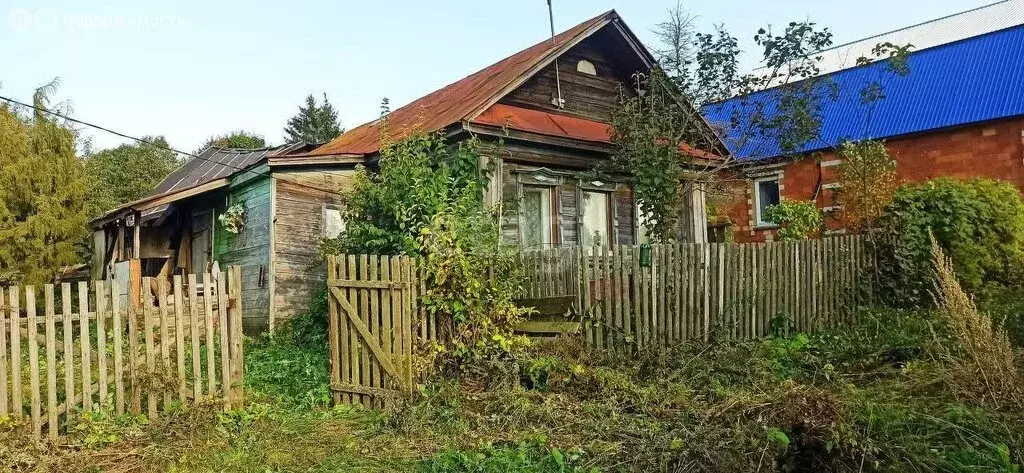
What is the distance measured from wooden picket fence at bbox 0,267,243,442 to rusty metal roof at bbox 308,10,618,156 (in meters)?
3.59

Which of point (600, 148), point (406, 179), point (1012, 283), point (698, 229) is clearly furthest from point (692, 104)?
point (406, 179)

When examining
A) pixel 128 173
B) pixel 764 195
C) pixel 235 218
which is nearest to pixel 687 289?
pixel 235 218

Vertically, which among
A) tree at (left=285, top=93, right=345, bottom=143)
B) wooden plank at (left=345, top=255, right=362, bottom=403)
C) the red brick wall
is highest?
tree at (left=285, top=93, right=345, bottom=143)

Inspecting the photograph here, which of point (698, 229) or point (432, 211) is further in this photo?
point (698, 229)

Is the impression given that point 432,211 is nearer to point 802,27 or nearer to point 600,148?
point 600,148

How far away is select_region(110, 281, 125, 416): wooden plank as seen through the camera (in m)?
5.11

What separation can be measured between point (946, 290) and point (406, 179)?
15.7 feet

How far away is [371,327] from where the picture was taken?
621cm

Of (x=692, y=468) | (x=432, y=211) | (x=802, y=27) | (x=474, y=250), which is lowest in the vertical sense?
(x=692, y=468)

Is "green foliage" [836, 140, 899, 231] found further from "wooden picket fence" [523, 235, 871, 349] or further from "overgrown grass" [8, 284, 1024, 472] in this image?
"overgrown grass" [8, 284, 1024, 472]

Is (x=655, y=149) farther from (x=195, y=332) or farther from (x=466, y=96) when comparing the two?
(x=195, y=332)

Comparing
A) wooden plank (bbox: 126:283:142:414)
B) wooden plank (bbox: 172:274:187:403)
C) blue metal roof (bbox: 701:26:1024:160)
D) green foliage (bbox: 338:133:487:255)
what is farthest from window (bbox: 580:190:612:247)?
wooden plank (bbox: 126:283:142:414)

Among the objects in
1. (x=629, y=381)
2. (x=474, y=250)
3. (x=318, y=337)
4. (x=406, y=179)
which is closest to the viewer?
(x=629, y=381)

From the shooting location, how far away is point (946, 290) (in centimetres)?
440
